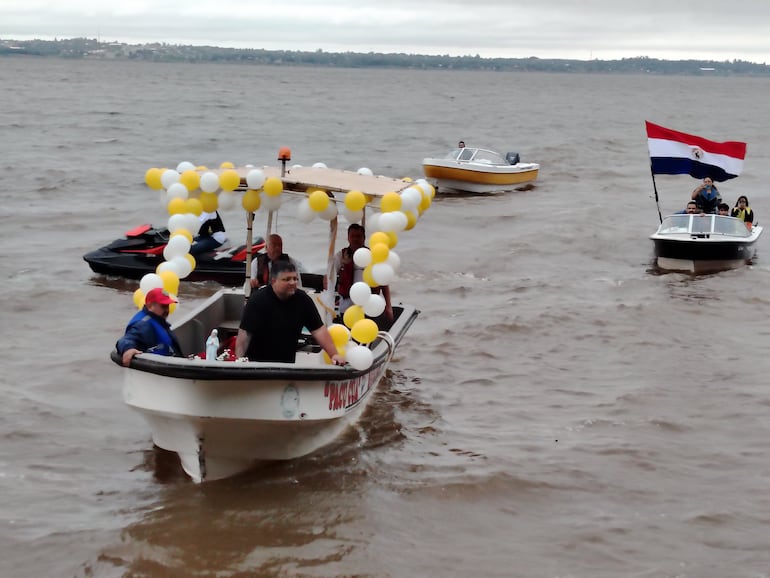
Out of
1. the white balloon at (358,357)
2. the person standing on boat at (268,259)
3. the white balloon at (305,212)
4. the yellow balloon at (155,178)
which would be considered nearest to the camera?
the white balloon at (358,357)

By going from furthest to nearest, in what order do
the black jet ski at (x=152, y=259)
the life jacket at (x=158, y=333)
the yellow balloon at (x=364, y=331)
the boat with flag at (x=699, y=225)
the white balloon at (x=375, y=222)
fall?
the boat with flag at (x=699, y=225)
the black jet ski at (x=152, y=259)
the white balloon at (x=375, y=222)
the yellow balloon at (x=364, y=331)
the life jacket at (x=158, y=333)

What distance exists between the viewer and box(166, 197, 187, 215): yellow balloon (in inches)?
371

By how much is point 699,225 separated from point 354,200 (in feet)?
41.8

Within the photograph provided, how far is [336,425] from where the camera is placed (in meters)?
9.75

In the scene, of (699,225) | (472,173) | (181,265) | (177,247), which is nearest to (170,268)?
(181,265)

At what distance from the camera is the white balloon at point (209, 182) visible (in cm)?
941

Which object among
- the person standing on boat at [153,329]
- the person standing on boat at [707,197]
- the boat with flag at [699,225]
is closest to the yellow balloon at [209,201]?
the person standing on boat at [153,329]

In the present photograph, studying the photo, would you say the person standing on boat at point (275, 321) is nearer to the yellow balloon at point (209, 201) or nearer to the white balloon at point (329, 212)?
the white balloon at point (329, 212)

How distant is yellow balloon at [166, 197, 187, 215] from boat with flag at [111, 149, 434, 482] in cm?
13

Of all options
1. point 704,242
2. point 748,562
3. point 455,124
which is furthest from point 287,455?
point 455,124

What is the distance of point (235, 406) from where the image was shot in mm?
8195

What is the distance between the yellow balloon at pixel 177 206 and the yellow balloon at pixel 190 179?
15 cm

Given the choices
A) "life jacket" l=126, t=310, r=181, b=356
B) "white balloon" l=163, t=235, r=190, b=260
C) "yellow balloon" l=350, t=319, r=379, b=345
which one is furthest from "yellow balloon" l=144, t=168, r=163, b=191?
"yellow balloon" l=350, t=319, r=379, b=345

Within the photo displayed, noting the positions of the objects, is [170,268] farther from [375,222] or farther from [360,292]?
[375,222]
